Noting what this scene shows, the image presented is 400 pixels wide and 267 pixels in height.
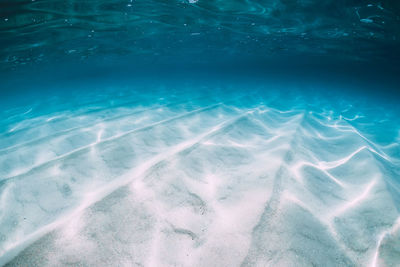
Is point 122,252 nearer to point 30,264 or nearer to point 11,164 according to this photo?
point 30,264

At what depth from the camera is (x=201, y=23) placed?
1540 centimetres

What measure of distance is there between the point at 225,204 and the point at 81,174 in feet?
7.70

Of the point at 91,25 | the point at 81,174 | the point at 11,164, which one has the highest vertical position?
Answer: the point at 91,25

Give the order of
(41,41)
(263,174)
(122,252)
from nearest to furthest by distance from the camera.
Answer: (122,252) → (263,174) → (41,41)

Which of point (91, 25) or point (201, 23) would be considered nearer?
point (91, 25)

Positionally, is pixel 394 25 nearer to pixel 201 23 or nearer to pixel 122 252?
pixel 201 23

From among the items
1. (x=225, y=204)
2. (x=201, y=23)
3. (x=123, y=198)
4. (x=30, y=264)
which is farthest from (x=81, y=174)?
(x=201, y=23)

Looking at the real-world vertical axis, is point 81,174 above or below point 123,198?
below

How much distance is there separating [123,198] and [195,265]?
1.17 metres

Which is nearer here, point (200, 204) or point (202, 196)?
point (200, 204)

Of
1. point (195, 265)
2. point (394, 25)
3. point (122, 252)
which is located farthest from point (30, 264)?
point (394, 25)

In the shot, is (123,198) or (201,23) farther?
(201,23)

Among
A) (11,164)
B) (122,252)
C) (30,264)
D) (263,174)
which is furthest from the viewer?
(11,164)

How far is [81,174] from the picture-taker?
303cm
